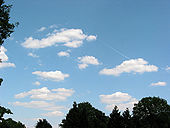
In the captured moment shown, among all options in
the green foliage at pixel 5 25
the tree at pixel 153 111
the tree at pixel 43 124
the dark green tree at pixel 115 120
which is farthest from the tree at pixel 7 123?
the tree at pixel 153 111

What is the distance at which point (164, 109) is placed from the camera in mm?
76188

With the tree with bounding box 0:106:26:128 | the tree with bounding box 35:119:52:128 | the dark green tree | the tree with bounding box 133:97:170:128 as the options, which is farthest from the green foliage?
the tree with bounding box 133:97:170:128

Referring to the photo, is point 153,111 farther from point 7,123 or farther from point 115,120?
point 7,123

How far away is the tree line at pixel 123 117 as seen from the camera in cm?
3239

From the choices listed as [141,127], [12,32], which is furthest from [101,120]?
[12,32]

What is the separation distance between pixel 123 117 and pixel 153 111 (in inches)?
1931

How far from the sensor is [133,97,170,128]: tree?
72062mm

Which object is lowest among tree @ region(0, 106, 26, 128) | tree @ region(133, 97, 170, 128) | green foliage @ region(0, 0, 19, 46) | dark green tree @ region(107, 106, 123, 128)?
tree @ region(0, 106, 26, 128)

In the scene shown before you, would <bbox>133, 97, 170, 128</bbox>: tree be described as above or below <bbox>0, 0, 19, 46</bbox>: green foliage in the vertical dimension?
above

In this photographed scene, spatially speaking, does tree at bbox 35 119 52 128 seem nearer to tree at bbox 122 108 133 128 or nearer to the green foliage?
tree at bbox 122 108 133 128

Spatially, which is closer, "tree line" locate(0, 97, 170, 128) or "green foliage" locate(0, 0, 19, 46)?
"green foliage" locate(0, 0, 19, 46)

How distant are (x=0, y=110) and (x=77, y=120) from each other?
85.0ft

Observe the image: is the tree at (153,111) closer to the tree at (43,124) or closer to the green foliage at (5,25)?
the tree at (43,124)

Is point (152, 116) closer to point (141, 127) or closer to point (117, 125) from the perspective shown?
point (141, 127)
